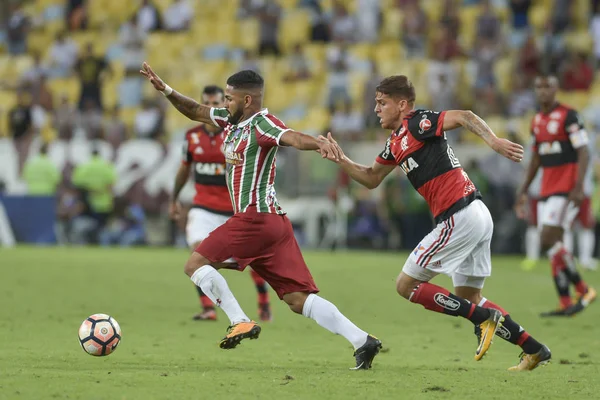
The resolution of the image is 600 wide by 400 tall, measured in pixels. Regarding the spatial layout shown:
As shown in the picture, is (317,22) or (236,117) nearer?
(236,117)

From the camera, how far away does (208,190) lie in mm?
11648

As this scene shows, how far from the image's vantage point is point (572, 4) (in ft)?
81.0

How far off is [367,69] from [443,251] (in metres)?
17.6

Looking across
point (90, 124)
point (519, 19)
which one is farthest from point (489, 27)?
point (90, 124)

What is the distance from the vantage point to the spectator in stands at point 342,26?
85.7 ft

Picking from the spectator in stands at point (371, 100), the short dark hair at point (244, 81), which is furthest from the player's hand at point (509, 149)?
the spectator in stands at point (371, 100)

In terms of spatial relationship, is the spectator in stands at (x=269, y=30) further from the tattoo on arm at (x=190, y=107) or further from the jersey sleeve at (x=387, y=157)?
the jersey sleeve at (x=387, y=157)

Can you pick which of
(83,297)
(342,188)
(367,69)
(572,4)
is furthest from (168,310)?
(572,4)

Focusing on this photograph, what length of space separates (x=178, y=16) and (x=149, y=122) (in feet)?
15.0

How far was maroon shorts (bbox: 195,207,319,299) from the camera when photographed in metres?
7.95

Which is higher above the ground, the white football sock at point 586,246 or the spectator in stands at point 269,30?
the spectator in stands at point 269,30

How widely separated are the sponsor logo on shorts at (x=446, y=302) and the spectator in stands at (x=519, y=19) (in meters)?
18.1

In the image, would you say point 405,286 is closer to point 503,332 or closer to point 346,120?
point 503,332

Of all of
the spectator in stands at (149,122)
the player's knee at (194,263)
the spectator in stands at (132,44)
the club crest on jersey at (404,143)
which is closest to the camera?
the club crest on jersey at (404,143)
